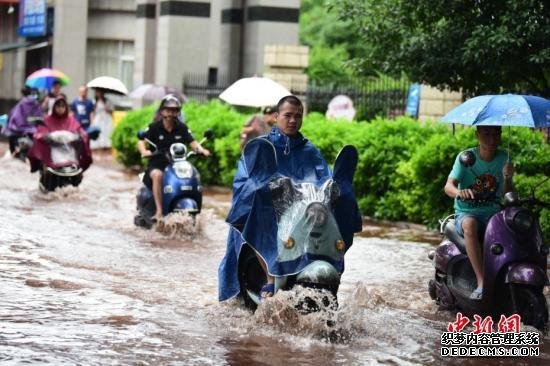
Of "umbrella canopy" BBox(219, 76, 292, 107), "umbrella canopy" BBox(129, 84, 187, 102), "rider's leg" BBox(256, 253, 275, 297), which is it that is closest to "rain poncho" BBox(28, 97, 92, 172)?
"umbrella canopy" BBox(219, 76, 292, 107)

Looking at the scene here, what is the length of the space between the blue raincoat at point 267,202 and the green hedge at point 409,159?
16.3 feet

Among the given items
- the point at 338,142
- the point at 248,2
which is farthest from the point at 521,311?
the point at 248,2

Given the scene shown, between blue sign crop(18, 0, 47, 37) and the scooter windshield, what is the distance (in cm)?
3422

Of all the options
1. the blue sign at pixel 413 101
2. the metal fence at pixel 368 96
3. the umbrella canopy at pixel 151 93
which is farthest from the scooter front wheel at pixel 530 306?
the umbrella canopy at pixel 151 93

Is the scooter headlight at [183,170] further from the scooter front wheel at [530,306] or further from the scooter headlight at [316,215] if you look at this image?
the scooter front wheel at [530,306]

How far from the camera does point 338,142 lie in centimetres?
1823

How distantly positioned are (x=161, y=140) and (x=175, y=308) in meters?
5.57

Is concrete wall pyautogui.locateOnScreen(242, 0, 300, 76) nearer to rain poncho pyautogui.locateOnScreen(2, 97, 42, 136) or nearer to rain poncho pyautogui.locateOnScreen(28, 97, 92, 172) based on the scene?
rain poncho pyautogui.locateOnScreen(2, 97, 42, 136)

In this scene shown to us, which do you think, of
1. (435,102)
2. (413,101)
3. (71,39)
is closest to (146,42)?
(71,39)

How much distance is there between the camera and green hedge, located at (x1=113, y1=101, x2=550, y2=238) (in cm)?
1441

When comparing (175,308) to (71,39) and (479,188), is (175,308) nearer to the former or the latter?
(479,188)

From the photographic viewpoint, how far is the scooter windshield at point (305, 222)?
28.0ft

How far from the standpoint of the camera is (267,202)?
876 cm

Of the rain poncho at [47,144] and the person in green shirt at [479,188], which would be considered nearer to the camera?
the person in green shirt at [479,188]
